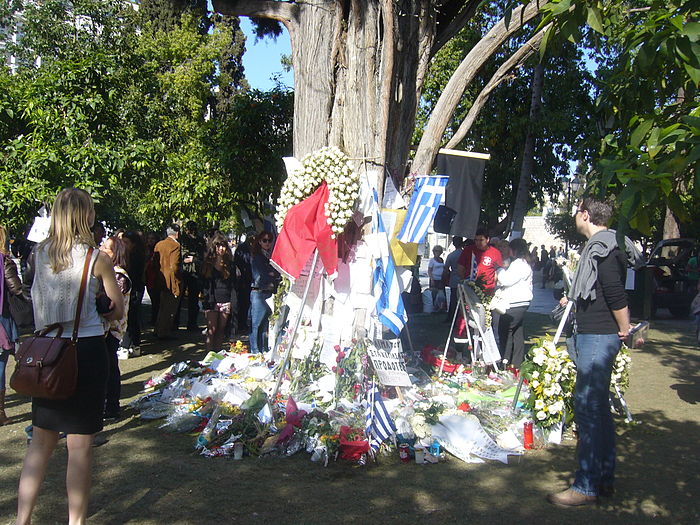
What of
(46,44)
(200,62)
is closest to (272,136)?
(46,44)

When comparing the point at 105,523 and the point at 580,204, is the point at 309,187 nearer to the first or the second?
the point at 580,204

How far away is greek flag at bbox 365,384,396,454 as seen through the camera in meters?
5.45

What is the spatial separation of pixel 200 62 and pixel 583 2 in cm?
2256

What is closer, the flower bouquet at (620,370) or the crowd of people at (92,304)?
the crowd of people at (92,304)

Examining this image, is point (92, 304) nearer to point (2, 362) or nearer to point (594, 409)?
point (2, 362)

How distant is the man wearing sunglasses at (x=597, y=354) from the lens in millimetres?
4320

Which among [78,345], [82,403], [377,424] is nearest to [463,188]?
[377,424]

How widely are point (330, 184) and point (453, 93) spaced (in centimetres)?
241

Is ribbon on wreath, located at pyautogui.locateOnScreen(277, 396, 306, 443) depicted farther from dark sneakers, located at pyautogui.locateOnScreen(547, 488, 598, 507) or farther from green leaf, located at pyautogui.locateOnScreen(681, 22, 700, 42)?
green leaf, located at pyautogui.locateOnScreen(681, 22, 700, 42)

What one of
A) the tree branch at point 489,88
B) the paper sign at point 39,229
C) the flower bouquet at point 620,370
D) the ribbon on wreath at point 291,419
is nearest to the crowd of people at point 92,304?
the paper sign at point 39,229

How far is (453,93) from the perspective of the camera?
24.8ft

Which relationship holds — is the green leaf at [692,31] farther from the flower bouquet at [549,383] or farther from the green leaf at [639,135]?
the flower bouquet at [549,383]

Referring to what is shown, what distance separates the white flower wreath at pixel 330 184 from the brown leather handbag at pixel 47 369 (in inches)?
112

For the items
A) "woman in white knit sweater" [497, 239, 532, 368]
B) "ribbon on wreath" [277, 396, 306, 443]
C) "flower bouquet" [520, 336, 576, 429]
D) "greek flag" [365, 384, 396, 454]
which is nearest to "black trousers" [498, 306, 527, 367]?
"woman in white knit sweater" [497, 239, 532, 368]
